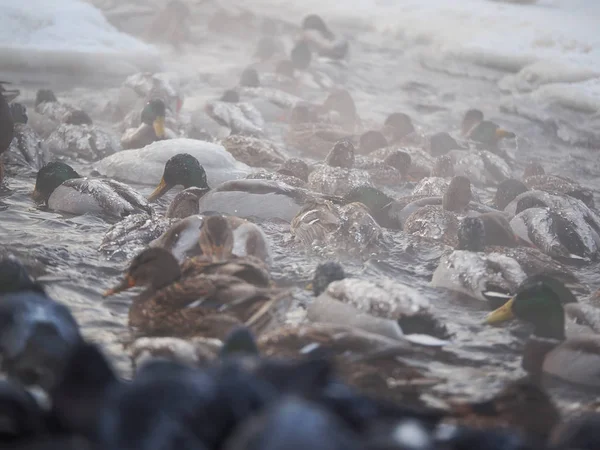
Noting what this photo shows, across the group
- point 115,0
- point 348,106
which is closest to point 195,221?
point 348,106

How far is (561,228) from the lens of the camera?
648 centimetres

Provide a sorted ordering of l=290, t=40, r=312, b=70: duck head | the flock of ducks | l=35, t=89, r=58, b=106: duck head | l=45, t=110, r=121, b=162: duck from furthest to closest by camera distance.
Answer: l=290, t=40, r=312, b=70: duck head
l=35, t=89, r=58, b=106: duck head
l=45, t=110, r=121, b=162: duck
the flock of ducks

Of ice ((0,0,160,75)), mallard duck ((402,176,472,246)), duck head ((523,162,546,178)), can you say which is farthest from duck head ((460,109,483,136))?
ice ((0,0,160,75))

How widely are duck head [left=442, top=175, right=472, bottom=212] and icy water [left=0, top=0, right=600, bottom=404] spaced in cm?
64

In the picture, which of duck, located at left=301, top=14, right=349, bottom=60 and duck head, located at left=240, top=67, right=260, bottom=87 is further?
duck, located at left=301, top=14, right=349, bottom=60

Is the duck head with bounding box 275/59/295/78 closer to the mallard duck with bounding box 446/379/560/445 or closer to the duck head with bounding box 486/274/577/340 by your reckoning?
the duck head with bounding box 486/274/577/340

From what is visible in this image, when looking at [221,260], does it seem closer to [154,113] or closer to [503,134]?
[154,113]

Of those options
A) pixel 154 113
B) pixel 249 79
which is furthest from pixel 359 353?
pixel 249 79

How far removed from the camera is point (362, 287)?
173 inches

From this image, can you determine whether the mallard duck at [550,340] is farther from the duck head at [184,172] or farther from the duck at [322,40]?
the duck at [322,40]

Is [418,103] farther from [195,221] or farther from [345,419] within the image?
[345,419]

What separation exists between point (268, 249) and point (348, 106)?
6899mm

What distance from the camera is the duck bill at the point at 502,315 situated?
15.6ft

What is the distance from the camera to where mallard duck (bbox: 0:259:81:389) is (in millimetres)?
3133
